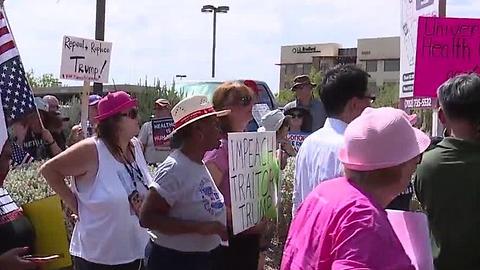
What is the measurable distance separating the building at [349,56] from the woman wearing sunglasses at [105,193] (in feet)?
228

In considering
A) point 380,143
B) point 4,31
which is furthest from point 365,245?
point 4,31

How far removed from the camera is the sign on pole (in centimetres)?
679

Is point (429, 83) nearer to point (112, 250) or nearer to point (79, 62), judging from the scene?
point (112, 250)

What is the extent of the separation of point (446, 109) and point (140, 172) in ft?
6.65

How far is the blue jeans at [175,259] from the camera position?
3.98 meters

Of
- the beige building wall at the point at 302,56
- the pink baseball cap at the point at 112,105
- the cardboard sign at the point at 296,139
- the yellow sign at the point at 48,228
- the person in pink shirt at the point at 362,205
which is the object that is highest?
the beige building wall at the point at 302,56

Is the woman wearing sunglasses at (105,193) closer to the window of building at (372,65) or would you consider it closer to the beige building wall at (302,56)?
the window of building at (372,65)

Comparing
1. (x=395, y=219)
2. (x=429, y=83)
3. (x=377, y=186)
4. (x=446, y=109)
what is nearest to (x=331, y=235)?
(x=377, y=186)

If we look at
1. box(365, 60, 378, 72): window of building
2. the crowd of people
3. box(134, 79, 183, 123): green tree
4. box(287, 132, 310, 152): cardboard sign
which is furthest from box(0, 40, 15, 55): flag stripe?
box(365, 60, 378, 72): window of building

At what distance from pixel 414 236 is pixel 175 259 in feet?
5.32

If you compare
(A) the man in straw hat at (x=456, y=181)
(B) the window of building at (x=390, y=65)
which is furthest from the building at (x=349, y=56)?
(A) the man in straw hat at (x=456, y=181)

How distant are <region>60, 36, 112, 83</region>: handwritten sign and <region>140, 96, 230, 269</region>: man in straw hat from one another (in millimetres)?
6527

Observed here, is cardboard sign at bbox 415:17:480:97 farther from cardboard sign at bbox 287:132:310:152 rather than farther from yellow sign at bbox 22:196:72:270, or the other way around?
yellow sign at bbox 22:196:72:270

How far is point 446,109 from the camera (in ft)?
11.2
